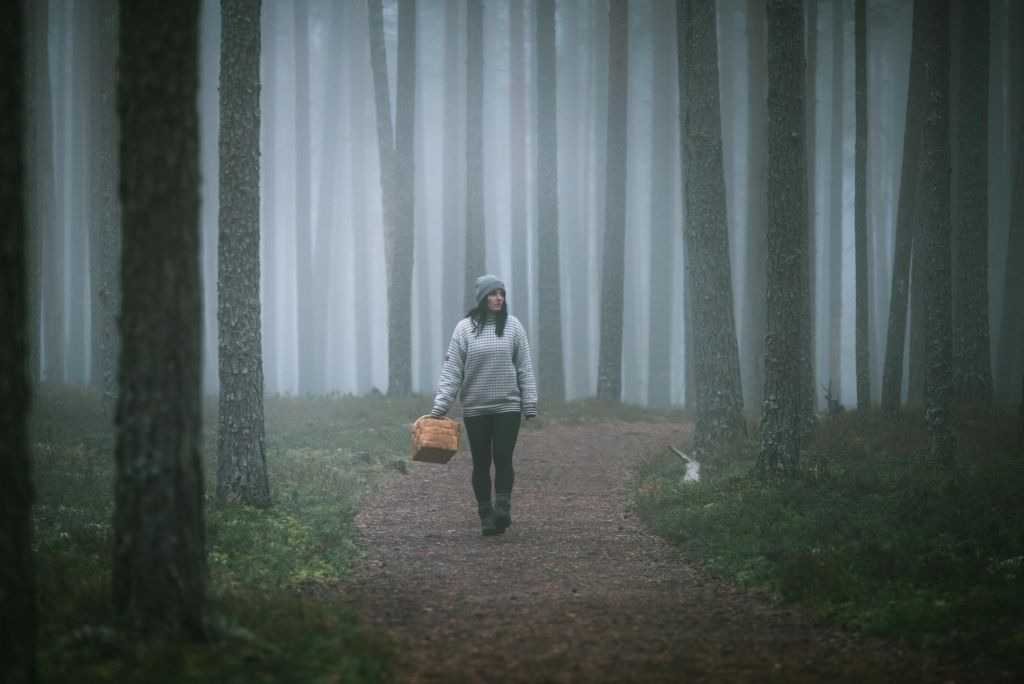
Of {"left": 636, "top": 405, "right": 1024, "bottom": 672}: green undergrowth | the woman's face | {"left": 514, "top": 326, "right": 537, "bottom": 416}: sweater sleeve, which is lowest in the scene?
{"left": 636, "top": 405, "right": 1024, "bottom": 672}: green undergrowth

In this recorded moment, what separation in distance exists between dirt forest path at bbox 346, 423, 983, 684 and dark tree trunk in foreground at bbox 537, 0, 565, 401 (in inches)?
411

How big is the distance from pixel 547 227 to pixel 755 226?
733 cm

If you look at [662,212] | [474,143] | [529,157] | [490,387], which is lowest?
[490,387]

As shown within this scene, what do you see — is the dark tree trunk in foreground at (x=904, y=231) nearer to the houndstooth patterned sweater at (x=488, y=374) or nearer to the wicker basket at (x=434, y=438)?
the houndstooth patterned sweater at (x=488, y=374)

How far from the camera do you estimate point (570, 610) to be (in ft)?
22.5

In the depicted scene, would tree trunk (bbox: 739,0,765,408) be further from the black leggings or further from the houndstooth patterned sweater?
the black leggings

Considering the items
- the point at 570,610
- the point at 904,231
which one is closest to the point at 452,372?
the point at 570,610

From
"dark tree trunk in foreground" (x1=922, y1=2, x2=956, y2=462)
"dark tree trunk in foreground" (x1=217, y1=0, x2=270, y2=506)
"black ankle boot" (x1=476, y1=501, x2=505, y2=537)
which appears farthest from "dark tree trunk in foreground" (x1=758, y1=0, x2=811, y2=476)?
"dark tree trunk in foreground" (x1=217, y1=0, x2=270, y2=506)

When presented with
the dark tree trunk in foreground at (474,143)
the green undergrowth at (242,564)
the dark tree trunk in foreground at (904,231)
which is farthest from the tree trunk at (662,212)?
the green undergrowth at (242,564)

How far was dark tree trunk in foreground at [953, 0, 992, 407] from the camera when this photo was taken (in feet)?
57.8

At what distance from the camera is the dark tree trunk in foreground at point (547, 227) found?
22.7 meters

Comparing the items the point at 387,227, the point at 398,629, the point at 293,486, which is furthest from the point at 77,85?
the point at 398,629

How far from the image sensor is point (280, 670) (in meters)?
4.70

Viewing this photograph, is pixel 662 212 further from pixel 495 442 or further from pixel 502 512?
pixel 502 512
